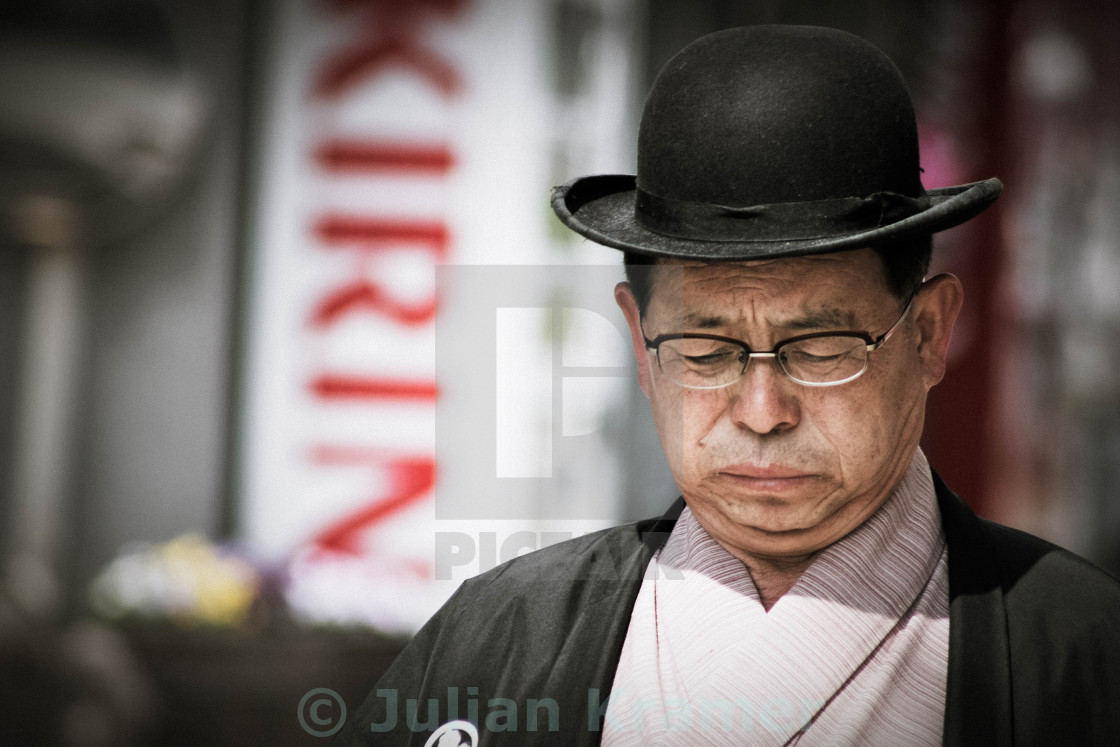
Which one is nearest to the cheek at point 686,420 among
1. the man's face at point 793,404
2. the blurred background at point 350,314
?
the man's face at point 793,404

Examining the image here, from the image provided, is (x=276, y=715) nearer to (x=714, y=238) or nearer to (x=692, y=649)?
(x=692, y=649)

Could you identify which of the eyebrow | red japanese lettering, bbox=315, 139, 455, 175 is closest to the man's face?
the eyebrow

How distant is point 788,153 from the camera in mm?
879

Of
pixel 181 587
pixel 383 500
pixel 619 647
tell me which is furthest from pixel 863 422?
pixel 181 587

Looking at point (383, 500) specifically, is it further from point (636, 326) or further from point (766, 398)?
point (766, 398)

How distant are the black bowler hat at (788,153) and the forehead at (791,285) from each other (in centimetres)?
3

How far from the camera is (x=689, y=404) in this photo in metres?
0.95

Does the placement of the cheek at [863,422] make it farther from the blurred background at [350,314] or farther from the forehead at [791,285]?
the blurred background at [350,314]

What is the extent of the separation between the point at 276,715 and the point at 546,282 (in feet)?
4.41

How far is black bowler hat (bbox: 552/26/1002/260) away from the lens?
87 cm

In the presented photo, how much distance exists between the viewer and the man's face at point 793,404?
896 mm

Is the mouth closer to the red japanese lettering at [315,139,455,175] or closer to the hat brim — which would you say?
the hat brim

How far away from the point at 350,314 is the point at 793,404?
83.6 inches

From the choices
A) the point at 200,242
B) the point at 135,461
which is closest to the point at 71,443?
the point at 135,461
